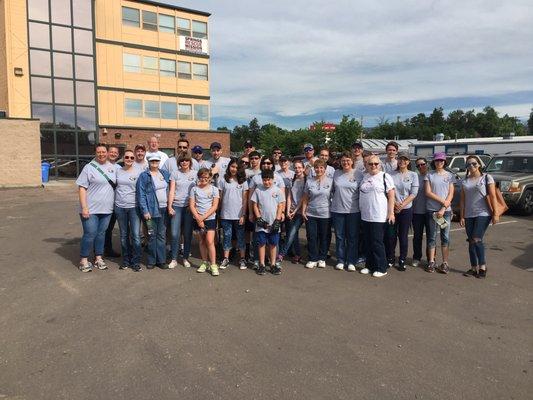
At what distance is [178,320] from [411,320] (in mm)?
2515

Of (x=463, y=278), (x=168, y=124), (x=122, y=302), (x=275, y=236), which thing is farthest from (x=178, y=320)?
(x=168, y=124)

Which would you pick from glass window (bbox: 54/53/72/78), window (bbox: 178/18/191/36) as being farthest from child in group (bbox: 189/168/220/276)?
window (bbox: 178/18/191/36)

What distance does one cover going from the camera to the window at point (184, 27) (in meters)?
31.8

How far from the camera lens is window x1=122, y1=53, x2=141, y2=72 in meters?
29.5

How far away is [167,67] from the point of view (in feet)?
104

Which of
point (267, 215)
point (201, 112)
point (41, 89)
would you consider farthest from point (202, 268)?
point (201, 112)

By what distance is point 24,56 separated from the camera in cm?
2528

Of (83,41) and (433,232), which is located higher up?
(83,41)

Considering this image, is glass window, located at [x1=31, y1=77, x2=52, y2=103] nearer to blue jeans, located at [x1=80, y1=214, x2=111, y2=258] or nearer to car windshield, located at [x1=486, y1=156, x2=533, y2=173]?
blue jeans, located at [x1=80, y1=214, x2=111, y2=258]

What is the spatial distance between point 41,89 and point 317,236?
2573 cm

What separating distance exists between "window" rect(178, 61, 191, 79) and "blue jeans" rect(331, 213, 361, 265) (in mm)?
28719

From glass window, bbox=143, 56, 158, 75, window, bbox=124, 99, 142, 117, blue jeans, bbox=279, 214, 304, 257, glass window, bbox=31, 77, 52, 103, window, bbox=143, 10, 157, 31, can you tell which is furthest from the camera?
glass window, bbox=143, 56, 158, 75

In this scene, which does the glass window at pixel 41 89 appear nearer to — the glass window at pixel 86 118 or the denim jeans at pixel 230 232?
the glass window at pixel 86 118

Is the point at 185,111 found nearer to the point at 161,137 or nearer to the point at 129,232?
the point at 161,137
